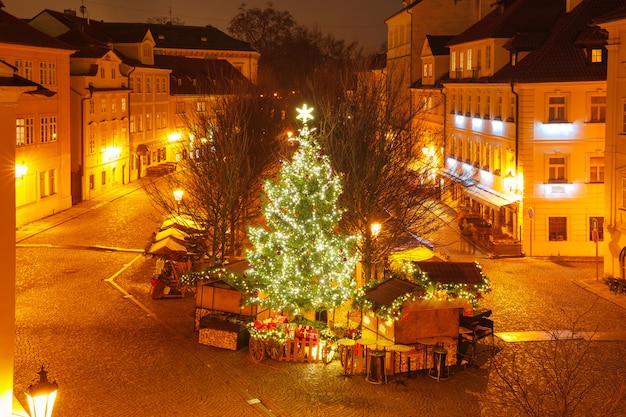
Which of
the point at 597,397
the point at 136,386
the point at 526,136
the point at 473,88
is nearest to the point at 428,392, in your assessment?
the point at 597,397

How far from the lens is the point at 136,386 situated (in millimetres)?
17703

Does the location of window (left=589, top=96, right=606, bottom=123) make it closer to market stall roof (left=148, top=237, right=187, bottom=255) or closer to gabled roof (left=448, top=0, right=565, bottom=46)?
gabled roof (left=448, top=0, right=565, bottom=46)

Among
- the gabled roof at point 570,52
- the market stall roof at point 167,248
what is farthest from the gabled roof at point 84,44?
the gabled roof at point 570,52

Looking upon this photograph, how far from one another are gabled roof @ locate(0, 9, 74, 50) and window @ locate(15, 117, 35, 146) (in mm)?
3927

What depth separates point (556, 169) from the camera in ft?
119

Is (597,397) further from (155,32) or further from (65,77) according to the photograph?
(155,32)

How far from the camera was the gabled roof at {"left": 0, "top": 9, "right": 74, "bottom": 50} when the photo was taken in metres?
38.8

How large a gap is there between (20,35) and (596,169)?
2855 centimetres

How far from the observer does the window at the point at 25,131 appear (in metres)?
41.0

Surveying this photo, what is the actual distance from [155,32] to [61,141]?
61809mm

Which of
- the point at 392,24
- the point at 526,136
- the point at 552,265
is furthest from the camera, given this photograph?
the point at 392,24

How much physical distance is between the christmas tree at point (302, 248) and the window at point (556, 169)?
1775cm

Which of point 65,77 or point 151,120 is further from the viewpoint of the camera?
point 151,120

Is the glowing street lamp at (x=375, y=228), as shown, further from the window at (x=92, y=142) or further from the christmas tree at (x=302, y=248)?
the window at (x=92, y=142)
